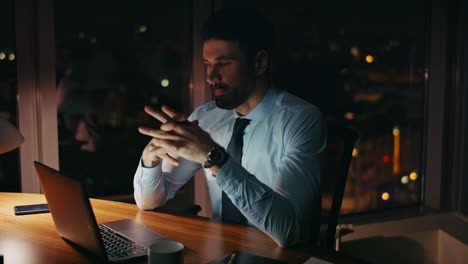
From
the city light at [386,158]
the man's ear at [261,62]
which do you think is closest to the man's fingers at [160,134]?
the man's ear at [261,62]

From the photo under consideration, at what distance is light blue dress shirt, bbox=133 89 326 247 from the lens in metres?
1.38

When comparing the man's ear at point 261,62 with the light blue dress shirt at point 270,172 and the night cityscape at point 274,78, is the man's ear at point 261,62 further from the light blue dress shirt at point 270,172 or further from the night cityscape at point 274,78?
the night cityscape at point 274,78

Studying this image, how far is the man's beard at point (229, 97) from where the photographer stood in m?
1.86

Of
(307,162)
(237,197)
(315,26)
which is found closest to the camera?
(237,197)

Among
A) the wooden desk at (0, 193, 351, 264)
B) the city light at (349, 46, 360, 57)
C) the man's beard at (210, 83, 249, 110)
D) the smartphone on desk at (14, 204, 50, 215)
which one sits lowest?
the wooden desk at (0, 193, 351, 264)

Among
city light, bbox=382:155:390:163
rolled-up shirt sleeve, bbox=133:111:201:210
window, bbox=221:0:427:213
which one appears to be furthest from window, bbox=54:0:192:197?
city light, bbox=382:155:390:163

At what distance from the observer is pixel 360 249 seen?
2.66 m

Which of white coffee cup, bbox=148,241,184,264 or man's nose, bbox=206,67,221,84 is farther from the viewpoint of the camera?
man's nose, bbox=206,67,221,84

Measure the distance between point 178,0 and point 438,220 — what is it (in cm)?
207

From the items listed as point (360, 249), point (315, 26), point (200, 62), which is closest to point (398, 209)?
point (360, 249)

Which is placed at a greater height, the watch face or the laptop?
the watch face

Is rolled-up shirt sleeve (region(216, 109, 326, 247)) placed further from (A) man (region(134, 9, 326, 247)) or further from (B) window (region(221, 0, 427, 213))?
(B) window (region(221, 0, 427, 213))

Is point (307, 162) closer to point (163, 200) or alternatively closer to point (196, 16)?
point (163, 200)

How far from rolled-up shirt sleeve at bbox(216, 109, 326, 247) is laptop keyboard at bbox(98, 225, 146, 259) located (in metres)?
0.31
